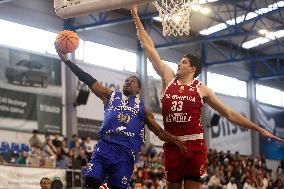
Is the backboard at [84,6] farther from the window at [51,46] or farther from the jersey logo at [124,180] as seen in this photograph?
the window at [51,46]

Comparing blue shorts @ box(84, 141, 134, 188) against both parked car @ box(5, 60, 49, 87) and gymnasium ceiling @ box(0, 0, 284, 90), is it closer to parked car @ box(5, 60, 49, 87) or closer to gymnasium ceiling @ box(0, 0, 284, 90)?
gymnasium ceiling @ box(0, 0, 284, 90)

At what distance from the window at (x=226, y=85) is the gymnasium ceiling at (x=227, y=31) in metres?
0.37

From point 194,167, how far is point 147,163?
56.3 feet

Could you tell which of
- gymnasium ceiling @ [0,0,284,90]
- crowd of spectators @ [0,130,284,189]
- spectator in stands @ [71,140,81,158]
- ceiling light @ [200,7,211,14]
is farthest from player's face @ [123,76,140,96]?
ceiling light @ [200,7,211,14]

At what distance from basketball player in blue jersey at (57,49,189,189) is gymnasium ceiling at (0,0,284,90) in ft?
48.2

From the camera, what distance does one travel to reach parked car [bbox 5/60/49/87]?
2433 centimetres

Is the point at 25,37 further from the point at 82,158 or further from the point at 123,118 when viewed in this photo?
the point at 123,118

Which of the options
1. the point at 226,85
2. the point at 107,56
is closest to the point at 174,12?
the point at 107,56

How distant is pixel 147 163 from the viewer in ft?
83.4

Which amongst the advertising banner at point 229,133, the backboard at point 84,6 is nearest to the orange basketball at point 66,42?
the backboard at point 84,6

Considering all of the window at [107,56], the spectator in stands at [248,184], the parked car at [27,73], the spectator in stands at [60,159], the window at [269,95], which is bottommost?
the spectator in stands at [248,184]

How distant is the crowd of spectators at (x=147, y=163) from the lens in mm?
20656

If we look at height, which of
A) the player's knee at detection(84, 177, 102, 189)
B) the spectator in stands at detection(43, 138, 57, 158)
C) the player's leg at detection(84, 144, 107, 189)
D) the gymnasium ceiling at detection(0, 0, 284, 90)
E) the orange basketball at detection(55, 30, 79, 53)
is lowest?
the player's knee at detection(84, 177, 102, 189)

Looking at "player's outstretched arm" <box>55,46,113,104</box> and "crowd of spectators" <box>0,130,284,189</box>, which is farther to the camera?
"crowd of spectators" <box>0,130,284,189</box>
